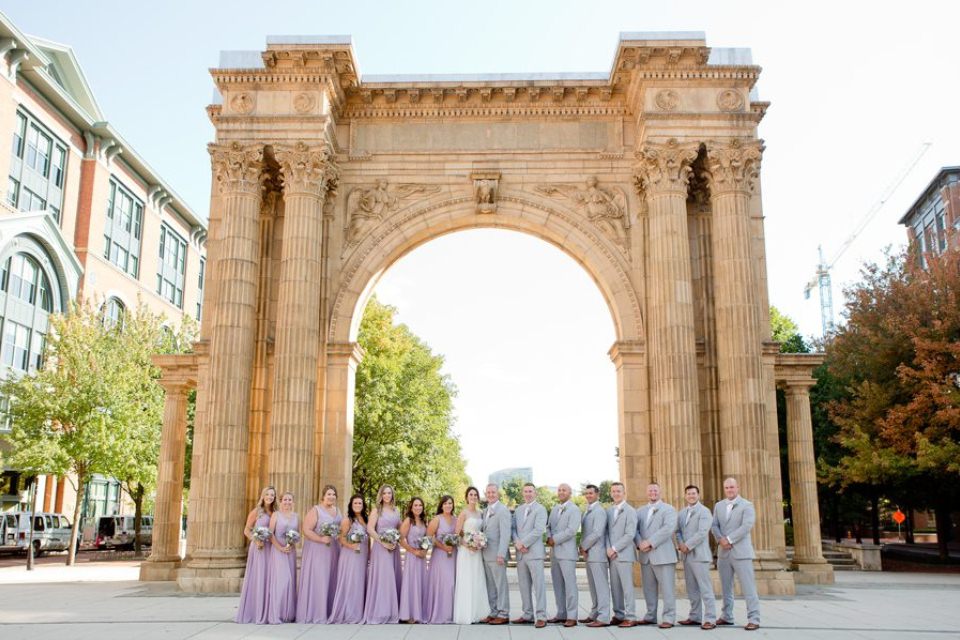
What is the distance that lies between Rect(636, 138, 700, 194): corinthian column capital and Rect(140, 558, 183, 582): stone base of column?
1249 centimetres

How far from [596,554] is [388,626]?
2774 millimetres

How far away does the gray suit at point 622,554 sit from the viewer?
1059cm

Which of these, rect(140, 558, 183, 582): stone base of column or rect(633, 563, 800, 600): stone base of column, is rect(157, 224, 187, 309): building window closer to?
rect(140, 558, 183, 582): stone base of column

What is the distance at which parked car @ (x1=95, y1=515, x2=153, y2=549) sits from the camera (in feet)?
114

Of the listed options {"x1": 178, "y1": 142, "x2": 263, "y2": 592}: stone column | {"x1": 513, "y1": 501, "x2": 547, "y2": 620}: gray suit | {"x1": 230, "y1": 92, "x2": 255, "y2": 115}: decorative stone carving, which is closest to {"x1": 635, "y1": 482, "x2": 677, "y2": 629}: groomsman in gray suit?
{"x1": 513, "y1": 501, "x2": 547, "y2": 620}: gray suit

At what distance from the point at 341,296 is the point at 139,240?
33405 millimetres

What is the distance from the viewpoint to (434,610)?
35.3 ft

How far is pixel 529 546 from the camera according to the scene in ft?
34.9

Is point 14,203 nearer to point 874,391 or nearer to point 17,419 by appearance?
point 17,419

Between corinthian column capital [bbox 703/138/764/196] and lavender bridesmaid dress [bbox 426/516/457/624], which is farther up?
corinthian column capital [bbox 703/138/764/196]

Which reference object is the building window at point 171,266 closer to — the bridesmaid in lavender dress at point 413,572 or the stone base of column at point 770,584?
the stone base of column at point 770,584

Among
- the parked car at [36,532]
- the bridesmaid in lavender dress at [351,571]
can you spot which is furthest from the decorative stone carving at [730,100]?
the parked car at [36,532]

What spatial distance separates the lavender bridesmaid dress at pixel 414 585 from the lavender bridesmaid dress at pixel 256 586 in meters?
1.77

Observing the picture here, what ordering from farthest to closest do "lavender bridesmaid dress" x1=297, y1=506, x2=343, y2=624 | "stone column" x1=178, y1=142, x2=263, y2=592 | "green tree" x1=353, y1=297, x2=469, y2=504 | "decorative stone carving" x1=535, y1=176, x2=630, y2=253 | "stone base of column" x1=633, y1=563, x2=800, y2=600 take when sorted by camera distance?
"green tree" x1=353, y1=297, x2=469, y2=504 → "decorative stone carving" x1=535, y1=176, x2=630, y2=253 → "stone column" x1=178, y1=142, x2=263, y2=592 → "stone base of column" x1=633, y1=563, x2=800, y2=600 → "lavender bridesmaid dress" x1=297, y1=506, x2=343, y2=624
